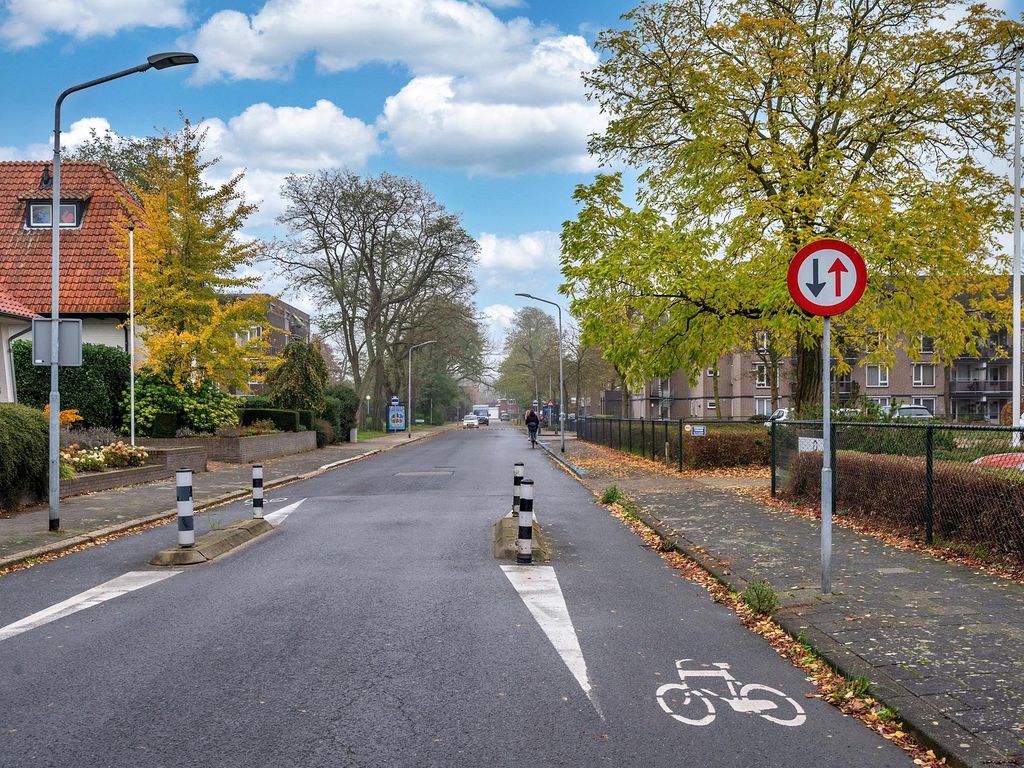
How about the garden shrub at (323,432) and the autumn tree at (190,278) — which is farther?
the garden shrub at (323,432)

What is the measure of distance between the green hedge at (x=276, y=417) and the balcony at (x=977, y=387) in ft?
201

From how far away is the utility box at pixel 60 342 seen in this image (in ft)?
37.0

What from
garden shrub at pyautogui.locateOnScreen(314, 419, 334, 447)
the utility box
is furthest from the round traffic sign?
garden shrub at pyautogui.locateOnScreen(314, 419, 334, 447)

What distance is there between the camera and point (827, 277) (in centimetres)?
692

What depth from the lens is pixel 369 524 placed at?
39.8ft

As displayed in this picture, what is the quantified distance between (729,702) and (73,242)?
3007 centimetres

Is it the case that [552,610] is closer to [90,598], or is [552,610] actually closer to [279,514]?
[90,598]

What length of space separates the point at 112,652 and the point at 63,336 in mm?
7168

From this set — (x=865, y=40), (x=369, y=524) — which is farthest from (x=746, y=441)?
(x=369, y=524)

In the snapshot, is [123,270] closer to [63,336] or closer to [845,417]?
[63,336]

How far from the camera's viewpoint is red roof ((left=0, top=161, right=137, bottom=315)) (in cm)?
2703

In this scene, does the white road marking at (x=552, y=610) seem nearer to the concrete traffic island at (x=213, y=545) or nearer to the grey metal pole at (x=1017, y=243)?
the concrete traffic island at (x=213, y=545)

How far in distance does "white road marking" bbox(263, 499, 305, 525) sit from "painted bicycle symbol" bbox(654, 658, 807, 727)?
8.70 meters

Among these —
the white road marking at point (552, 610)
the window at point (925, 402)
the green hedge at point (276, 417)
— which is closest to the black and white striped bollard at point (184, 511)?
the white road marking at point (552, 610)
